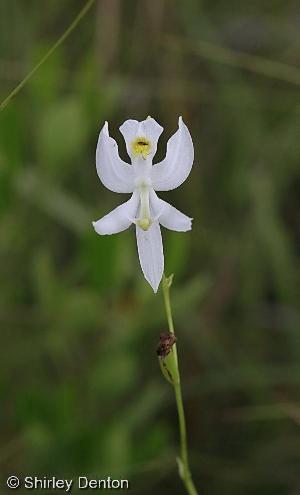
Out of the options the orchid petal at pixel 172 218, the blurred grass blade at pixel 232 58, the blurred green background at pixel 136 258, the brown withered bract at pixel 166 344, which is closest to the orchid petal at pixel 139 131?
the orchid petal at pixel 172 218

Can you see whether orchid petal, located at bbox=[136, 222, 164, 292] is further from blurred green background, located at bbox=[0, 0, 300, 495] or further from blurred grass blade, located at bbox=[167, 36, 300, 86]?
blurred grass blade, located at bbox=[167, 36, 300, 86]

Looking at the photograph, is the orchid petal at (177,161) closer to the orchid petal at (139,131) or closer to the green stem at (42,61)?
the orchid petal at (139,131)

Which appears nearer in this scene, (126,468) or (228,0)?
(126,468)

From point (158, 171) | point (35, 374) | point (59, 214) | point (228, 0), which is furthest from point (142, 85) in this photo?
point (158, 171)

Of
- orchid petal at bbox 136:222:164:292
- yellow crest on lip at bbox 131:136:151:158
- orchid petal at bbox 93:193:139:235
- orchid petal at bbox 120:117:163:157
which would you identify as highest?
orchid petal at bbox 120:117:163:157

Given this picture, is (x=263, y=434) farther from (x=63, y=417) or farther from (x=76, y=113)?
(x=76, y=113)

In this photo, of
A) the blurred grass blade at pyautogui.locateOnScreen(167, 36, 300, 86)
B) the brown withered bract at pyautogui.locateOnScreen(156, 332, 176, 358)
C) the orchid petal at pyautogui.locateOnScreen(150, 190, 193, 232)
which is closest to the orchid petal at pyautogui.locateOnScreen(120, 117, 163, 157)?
the orchid petal at pyautogui.locateOnScreen(150, 190, 193, 232)
